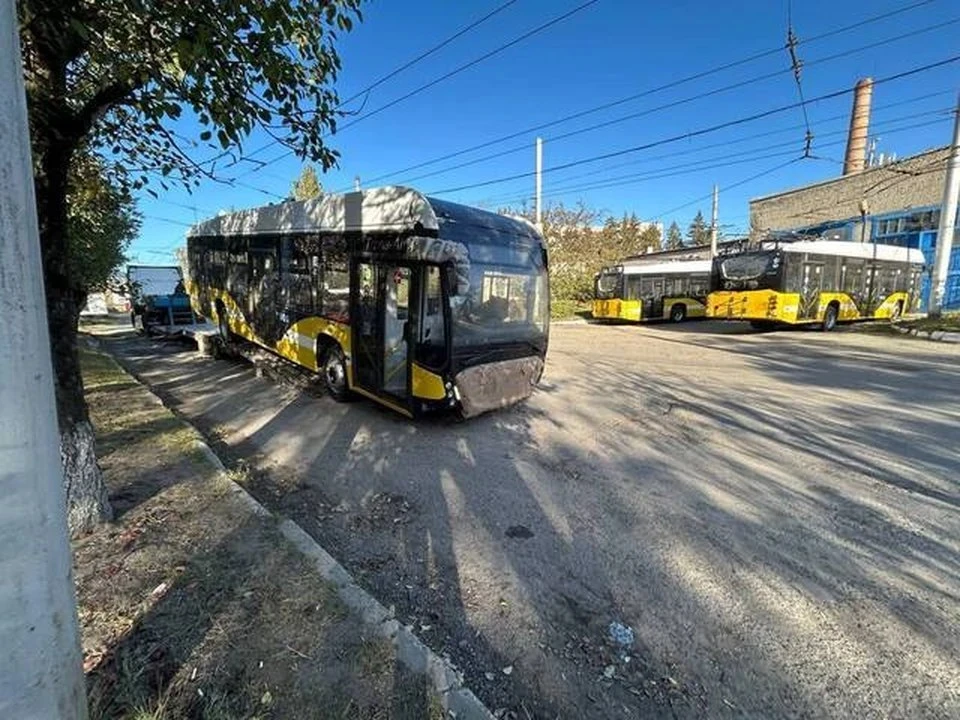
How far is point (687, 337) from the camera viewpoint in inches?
687

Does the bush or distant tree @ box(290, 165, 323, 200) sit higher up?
distant tree @ box(290, 165, 323, 200)

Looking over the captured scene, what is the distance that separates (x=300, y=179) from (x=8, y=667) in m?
44.6

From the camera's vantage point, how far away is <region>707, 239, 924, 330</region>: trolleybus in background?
16219 mm

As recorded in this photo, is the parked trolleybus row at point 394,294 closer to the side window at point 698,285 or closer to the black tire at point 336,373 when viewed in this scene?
the black tire at point 336,373

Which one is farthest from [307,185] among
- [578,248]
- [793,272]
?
[793,272]

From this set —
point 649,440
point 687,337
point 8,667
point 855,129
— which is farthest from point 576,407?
point 855,129

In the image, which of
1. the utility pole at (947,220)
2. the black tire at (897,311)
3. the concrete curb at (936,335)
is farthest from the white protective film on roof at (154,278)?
the black tire at (897,311)

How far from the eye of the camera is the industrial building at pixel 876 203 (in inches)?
931

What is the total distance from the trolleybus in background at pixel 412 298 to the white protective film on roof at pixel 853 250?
13461 mm

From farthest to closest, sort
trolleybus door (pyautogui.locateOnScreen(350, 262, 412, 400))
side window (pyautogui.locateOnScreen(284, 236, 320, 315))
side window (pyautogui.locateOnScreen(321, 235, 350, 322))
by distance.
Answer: side window (pyautogui.locateOnScreen(284, 236, 320, 315)) → side window (pyautogui.locateOnScreen(321, 235, 350, 322)) → trolleybus door (pyautogui.locateOnScreen(350, 262, 412, 400))

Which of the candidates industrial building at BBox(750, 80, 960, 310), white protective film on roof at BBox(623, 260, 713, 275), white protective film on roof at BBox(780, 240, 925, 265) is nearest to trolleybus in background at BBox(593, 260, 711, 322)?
white protective film on roof at BBox(623, 260, 713, 275)

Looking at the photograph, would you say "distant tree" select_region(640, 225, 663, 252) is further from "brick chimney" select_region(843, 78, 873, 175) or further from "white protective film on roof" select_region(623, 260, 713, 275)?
"white protective film on roof" select_region(623, 260, 713, 275)

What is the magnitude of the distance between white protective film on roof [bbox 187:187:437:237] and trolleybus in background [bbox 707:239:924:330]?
578 inches

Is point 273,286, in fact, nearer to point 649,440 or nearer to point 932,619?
point 649,440
